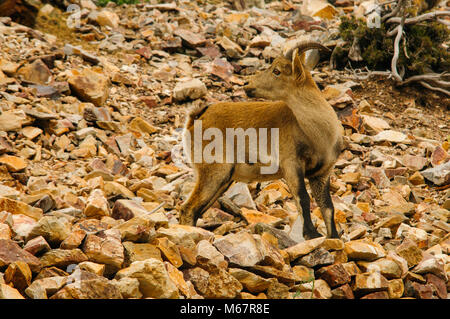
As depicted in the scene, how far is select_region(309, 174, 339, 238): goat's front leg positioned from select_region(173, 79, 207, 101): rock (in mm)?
4721

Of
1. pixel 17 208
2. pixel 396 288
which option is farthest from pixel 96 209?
pixel 396 288

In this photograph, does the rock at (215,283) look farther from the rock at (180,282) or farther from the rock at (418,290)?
the rock at (418,290)

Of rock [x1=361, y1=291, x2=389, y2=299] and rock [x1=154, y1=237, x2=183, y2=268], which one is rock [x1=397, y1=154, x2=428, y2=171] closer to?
rock [x1=361, y1=291, x2=389, y2=299]

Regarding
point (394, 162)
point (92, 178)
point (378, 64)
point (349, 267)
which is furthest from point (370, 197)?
point (378, 64)

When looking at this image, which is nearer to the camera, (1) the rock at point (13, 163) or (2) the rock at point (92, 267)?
(2) the rock at point (92, 267)

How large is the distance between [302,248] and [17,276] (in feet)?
8.75

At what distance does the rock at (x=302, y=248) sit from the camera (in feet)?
17.2

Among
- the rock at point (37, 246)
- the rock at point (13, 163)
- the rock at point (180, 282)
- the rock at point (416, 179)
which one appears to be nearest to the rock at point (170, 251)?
the rock at point (180, 282)

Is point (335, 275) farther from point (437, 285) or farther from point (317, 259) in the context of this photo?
point (437, 285)

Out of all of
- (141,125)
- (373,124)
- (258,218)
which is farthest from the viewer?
(373,124)

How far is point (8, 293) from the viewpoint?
3.51 meters

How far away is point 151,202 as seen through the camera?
7.12 meters

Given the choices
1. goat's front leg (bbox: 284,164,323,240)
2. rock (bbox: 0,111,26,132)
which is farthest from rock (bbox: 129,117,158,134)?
goat's front leg (bbox: 284,164,323,240)

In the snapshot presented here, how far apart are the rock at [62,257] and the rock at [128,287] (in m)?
0.41
